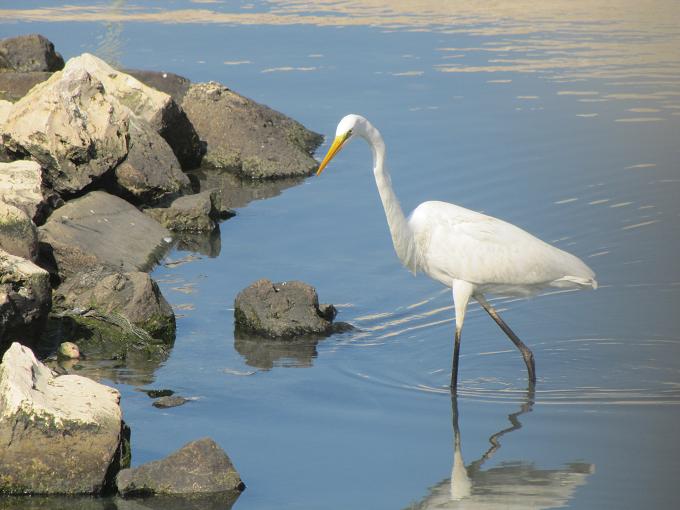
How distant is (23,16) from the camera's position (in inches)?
993

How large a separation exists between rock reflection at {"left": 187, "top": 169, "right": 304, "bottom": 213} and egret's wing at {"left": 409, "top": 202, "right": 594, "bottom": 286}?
510cm

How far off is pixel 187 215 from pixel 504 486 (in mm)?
6448

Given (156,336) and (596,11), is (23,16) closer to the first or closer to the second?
(596,11)

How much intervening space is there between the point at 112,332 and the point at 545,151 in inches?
297

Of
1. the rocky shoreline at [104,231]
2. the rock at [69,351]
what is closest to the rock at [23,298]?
the rocky shoreline at [104,231]

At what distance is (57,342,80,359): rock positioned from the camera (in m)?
8.99

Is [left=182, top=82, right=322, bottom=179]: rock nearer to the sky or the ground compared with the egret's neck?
nearer to the ground

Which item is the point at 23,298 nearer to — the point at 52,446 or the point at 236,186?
the point at 52,446

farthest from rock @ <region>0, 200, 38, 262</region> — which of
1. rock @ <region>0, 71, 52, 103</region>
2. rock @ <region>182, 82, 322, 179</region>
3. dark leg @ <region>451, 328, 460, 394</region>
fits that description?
rock @ <region>0, 71, 52, 103</region>

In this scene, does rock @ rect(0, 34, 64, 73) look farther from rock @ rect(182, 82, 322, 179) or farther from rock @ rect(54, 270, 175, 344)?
rock @ rect(54, 270, 175, 344)

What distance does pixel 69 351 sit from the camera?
900 centimetres

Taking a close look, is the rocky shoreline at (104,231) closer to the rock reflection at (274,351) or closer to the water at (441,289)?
the rock reflection at (274,351)

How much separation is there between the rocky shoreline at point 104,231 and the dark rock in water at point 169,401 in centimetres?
91

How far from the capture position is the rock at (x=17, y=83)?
53.6ft
